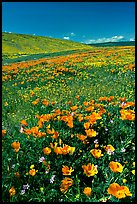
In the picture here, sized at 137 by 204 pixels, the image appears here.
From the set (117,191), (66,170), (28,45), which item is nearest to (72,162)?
(66,170)

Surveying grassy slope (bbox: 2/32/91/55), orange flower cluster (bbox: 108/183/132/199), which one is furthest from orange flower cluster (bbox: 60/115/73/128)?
grassy slope (bbox: 2/32/91/55)

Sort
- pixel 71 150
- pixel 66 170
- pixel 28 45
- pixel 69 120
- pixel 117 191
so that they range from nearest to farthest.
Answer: pixel 117 191 < pixel 66 170 < pixel 71 150 < pixel 69 120 < pixel 28 45

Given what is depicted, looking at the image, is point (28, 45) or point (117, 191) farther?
point (28, 45)

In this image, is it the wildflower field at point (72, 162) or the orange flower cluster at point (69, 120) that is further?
the orange flower cluster at point (69, 120)

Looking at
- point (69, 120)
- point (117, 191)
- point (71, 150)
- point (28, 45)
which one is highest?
point (28, 45)

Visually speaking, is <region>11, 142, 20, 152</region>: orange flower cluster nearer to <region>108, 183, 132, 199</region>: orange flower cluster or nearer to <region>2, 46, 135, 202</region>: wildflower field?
<region>2, 46, 135, 202</region>: wildflower field

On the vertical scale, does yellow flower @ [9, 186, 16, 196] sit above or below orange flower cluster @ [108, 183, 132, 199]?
below

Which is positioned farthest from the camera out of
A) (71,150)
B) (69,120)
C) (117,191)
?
(69,120)

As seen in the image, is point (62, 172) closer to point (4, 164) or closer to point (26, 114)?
point (4, 164)

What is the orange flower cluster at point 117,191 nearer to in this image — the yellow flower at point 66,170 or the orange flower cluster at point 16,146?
the yellow flower at point 66,170

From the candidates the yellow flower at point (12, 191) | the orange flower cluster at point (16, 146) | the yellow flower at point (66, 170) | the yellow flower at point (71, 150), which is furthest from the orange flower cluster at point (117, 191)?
the orange flower cluster at point (16, 146)

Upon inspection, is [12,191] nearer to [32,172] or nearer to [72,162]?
[32,172]

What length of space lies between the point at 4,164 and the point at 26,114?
378 cm

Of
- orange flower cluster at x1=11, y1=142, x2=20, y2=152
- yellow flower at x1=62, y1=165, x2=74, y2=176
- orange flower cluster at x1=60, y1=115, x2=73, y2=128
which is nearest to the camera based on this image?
yellow flower at x1=62, y1=165, x2=74, y2=176
